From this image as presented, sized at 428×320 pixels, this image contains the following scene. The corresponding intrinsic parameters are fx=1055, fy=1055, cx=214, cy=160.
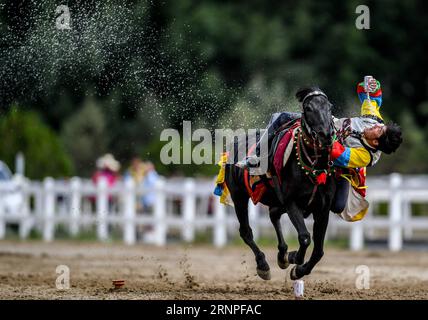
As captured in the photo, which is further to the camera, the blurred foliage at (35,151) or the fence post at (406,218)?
the blurred foliage at (35,151)

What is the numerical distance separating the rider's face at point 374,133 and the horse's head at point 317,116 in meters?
0.62

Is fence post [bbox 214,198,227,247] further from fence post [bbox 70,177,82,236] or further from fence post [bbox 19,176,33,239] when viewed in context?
fence post [bbox 19,176,33,239]

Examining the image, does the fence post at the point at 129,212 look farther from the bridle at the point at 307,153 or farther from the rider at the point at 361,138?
the bridle at the point at 307,153

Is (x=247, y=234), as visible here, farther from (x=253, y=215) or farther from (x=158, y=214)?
(x=158, y=214)

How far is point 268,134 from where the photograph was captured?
11.0m

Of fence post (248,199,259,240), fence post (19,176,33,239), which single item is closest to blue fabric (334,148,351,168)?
fence post (248,199,259,240)

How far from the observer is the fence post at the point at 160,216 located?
2125 centimetres

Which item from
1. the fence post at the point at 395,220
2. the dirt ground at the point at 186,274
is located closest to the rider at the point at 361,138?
the dirt ground at the point at 186,274

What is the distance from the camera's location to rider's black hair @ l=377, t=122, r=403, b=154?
10258 millimetres

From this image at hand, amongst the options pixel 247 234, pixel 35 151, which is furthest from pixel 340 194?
pixel 35 151

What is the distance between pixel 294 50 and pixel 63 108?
10.9 m

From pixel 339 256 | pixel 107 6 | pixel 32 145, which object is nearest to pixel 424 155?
pixel 32 145

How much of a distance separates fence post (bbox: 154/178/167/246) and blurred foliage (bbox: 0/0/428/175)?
200 centimetres

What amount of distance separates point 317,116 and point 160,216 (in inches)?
466
